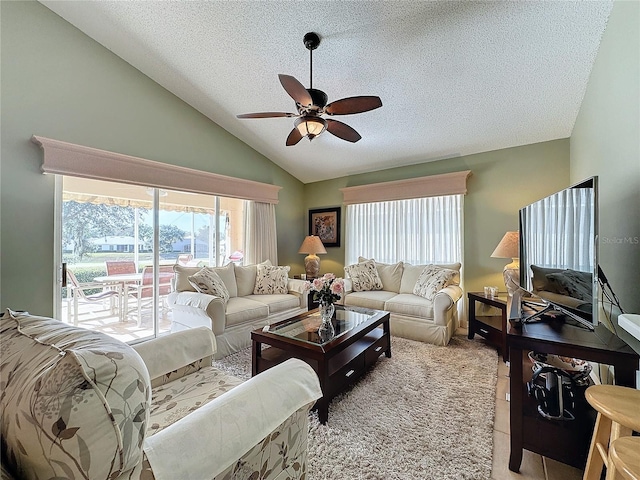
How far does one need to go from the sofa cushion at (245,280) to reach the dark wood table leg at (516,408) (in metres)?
3.09

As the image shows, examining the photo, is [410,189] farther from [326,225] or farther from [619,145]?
[619,145]

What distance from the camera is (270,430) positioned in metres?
0.91

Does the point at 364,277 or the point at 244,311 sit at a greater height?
the point at 364,277

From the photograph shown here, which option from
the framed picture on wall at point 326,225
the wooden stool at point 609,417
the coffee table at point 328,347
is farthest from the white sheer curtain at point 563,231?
the framed picture on wall at point 326,225

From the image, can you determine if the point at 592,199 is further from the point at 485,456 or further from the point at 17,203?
the point at 17,203

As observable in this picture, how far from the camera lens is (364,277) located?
4016 mm

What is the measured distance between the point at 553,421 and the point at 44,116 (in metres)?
4.54

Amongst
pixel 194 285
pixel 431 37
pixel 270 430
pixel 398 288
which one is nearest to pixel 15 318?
pixel 270 430

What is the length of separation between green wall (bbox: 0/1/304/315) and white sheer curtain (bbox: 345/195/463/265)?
3.13 meters

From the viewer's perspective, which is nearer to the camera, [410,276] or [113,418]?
[113,418]

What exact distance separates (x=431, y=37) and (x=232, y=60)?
6.20 feet

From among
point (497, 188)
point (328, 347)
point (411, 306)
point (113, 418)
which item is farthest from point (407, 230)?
point (113, 418)

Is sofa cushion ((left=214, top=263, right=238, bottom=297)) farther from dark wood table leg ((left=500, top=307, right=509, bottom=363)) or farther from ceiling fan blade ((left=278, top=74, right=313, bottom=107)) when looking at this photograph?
dark wood table leg ((left=500, top=307, right=509, bottom=363))

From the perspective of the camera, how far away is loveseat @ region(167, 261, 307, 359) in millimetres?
2797
